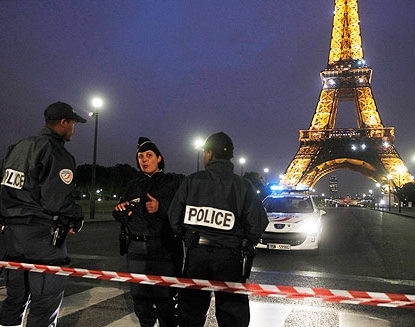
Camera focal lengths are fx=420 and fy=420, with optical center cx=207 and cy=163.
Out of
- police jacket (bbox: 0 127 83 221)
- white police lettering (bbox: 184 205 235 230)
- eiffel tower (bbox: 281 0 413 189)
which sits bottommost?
white police lettering (bbox: 184 205 235 230)

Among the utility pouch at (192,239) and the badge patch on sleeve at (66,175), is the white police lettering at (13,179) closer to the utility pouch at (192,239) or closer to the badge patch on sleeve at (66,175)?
the badge patch on sleeve at (66,175)

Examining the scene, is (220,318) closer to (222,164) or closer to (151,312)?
(151,312)

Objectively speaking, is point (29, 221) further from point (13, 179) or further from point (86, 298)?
point (86, 298)

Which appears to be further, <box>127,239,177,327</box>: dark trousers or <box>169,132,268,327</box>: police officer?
<box>127,239,177,327</box>: dark trousers

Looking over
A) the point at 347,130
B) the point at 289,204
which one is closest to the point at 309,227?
the point at 289,204

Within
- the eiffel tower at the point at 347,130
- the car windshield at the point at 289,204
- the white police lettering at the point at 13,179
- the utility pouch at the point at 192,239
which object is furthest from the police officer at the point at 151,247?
the eiffel tower at the point at 347,130

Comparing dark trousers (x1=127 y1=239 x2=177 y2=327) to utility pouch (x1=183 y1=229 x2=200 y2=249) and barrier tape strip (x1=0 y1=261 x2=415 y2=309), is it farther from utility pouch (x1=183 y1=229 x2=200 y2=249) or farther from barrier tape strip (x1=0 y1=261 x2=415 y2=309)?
utility pouch (x1=183 y1=229 x2=200 y2=249)

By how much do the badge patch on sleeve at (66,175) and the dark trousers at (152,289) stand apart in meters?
0.87

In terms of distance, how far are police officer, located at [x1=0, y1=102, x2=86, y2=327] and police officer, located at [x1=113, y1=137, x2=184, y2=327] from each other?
61 centimetres

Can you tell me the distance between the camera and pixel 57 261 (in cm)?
311

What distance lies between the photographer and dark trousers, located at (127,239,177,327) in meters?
3.50

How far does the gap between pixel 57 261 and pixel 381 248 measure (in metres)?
11.1

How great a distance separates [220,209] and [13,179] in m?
1.54

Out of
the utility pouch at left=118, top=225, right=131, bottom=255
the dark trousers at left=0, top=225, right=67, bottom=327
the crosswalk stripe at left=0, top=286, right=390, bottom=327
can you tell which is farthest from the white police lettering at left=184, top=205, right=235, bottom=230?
the crosswalk stripe at left=0, top=286, right=390, bottom=327
